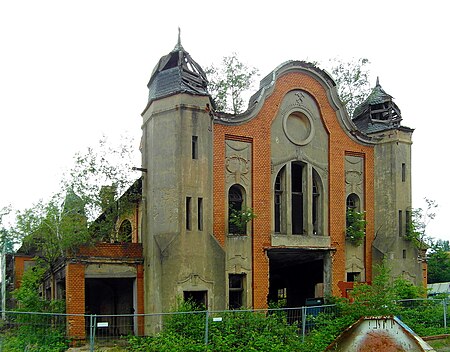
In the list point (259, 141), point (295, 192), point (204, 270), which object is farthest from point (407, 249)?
point (204, 270)

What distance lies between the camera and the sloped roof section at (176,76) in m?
22.5

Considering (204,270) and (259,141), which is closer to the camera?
(204,270)

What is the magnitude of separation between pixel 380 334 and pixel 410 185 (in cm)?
1583

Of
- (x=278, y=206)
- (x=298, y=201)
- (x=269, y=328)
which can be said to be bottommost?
(x=269, y=328)

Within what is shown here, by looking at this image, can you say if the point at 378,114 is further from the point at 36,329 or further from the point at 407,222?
the point at 36,329

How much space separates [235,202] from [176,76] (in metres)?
5.30

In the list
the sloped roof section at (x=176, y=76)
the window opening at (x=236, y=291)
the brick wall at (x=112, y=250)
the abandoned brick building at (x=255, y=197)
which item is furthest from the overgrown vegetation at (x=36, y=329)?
the sloped roof section at (x=176, y=76)

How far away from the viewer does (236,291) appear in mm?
23344

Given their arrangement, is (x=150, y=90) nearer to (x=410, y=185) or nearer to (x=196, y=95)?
(x=196, y=95)

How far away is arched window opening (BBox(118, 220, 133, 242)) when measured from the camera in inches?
1096

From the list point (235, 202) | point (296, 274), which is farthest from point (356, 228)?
point (235, 202)

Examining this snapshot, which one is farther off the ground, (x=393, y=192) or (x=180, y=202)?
(x=393, y=192)

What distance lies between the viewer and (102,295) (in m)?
28.1

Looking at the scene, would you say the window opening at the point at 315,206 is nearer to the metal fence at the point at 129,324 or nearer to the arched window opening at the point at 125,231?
the metal fence at the point at 129,324
